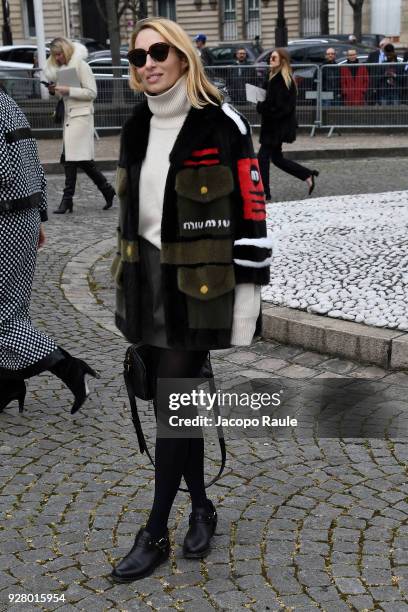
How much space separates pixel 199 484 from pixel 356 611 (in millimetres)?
750

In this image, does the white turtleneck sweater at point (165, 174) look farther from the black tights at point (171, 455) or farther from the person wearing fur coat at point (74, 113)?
the person wearing fur coat at point (74, 113)

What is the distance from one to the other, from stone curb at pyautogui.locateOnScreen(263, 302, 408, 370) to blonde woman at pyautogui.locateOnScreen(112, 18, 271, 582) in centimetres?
239

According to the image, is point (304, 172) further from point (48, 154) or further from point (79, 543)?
point (79, 543)

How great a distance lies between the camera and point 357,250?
7.77 metres

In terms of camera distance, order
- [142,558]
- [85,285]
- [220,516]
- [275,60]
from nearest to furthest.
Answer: [142,558] < [220,516] < [85,285] < [275,60]

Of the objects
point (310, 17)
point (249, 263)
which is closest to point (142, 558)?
point (249, 263)

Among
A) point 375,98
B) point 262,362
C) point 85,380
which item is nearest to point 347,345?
point 262,362

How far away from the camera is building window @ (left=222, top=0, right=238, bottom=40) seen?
48.8 meters

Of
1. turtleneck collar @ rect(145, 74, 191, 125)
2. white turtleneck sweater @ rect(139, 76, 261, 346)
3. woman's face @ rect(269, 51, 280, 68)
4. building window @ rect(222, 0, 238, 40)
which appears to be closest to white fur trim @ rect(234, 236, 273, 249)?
white turtleneck sweater @ rect(139, 76, 261, 346)

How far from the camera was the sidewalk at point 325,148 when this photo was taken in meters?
15.3

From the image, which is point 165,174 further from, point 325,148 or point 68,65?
point 325,148

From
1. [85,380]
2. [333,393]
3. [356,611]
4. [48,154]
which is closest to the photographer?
[356,611]

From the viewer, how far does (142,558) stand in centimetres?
348

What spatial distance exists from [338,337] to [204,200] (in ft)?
9.23
